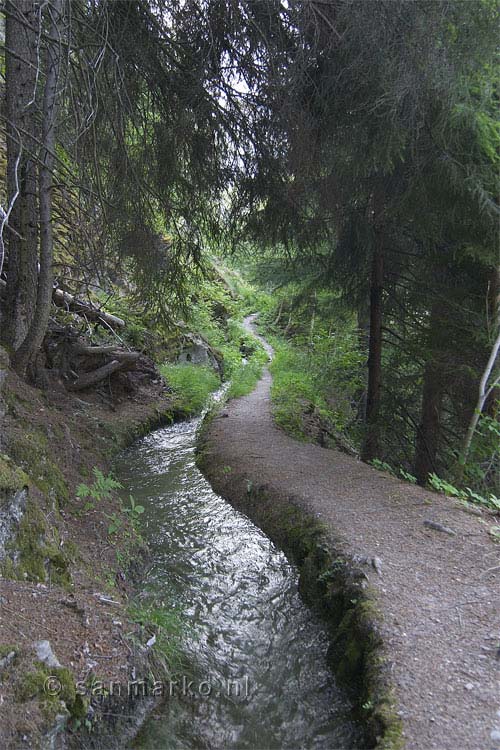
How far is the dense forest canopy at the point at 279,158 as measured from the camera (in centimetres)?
477

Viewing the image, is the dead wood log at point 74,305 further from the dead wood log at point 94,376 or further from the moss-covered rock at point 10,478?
the moss-covered rock at point 10,478

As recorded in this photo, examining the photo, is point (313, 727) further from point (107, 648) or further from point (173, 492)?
point (173, 492)

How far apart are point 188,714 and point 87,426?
582cm

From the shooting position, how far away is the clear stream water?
306cm

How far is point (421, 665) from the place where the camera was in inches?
123

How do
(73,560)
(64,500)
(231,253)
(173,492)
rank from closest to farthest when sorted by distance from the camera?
(73,560), (64,500), (173,492), (231,253)

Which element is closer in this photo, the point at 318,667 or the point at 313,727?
the point at 313,727

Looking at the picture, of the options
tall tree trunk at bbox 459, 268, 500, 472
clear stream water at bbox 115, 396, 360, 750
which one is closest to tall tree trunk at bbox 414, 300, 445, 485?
tall tree trunk at bbox 459, 268, 500, 472

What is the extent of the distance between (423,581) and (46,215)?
538cm

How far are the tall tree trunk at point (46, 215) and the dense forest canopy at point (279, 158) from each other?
2 cm

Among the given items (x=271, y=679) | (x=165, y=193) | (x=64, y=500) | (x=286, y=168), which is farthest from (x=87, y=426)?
(x=271, y=679)

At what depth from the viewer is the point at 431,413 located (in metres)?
8.53

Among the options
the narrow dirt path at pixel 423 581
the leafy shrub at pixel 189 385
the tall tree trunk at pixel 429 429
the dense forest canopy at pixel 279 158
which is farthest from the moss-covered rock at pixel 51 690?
the leafy shrub at pixel 189 385

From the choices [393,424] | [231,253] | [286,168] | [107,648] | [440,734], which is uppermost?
[286,168]
